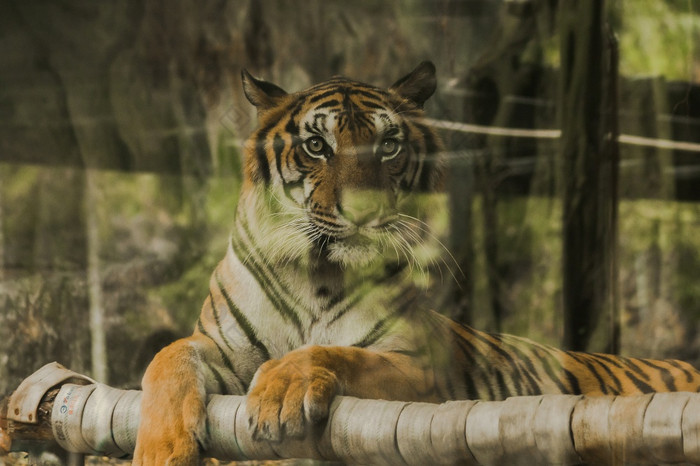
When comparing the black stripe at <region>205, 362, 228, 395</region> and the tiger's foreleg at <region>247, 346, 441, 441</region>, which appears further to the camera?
the black stripe at <region>205, 362, 228, 395</region>

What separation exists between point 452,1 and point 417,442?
86 cm

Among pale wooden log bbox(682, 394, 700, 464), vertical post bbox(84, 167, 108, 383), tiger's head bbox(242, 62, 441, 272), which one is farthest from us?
vertical post bbox(84, 167, 108, 383)

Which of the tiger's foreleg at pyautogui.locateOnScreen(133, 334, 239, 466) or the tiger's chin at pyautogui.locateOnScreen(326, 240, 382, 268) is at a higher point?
the tiger's chin at pyautogui.locateOnScreen(326, 240, 382, 268)

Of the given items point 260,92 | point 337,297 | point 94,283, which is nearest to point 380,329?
point 337,297

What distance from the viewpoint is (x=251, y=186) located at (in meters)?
1.76

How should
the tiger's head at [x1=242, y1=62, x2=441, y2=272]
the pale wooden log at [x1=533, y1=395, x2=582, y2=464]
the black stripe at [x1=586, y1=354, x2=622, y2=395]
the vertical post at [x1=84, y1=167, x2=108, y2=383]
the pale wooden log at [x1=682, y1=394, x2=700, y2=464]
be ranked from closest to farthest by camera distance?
the pale wooden log at [x1=682, y1=394, x2=700, y2=464] < the pale wooden log at [x1=533, y1=395, x2=582, y2=464] < the black stripe at [x1=586, y1=354, x2=622, y2=395] < the tiger's head at [x1=242, y1=62, x2=441, y2=272] < the vertical post at [x1=84, y1=167, x2=108, y2=383]

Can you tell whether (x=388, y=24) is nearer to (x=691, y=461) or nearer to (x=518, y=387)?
(x=518, y=387)

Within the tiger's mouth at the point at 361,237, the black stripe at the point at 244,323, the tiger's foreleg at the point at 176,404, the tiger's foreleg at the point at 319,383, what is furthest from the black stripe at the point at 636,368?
the tiger's foreleg at the point at 176,404

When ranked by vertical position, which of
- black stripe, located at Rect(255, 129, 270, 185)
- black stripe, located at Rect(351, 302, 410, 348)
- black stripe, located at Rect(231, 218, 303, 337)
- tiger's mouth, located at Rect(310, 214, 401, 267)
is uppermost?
black stripe, located at Rect(255, 129, 270, 185)

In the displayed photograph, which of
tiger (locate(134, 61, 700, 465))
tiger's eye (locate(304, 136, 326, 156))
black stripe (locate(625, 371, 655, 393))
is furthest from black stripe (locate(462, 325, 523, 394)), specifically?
tiger's eye (locate(304, 136, 326, 156))

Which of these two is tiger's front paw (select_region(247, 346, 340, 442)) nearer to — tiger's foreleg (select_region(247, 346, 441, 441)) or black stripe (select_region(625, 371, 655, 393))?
tiger's foreleg (select_region(247, 346, 441, 441))

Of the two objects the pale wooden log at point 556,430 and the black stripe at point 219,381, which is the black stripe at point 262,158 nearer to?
the black stripe at point 219,381

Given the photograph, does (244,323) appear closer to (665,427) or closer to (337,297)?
(337,297)

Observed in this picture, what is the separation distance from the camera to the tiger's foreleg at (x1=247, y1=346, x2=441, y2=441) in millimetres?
1543
